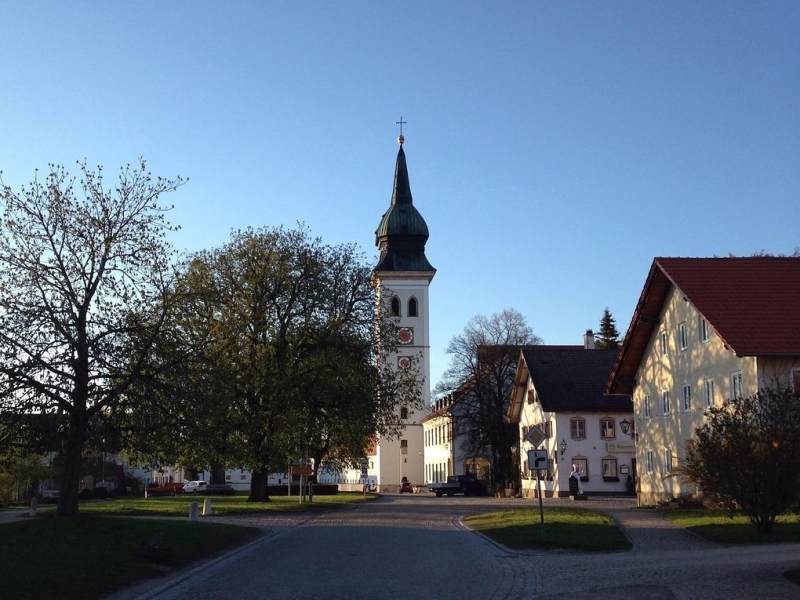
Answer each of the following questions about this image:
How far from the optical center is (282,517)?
38094 mm

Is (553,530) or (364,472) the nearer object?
(553,530)

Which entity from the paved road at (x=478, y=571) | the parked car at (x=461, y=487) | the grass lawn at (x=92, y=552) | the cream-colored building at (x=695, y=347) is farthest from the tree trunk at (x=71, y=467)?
the parked car at (x=461, y=487)

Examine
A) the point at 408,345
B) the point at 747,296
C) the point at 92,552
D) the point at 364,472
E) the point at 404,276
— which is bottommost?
the point at 92,552

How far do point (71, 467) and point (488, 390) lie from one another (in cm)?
5194

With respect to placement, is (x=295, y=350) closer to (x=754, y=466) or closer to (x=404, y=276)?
(x=754, y=466)

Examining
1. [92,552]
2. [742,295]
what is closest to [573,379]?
[742,295]

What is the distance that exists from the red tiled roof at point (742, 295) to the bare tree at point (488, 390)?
105 feet

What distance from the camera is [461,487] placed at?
7381 centimetres

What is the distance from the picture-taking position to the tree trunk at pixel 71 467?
2592cm

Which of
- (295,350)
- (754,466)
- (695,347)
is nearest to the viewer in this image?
(754,466)

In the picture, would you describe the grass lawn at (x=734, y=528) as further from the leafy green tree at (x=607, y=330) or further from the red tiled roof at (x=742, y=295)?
the leafy green tree at (x=607, y=330)

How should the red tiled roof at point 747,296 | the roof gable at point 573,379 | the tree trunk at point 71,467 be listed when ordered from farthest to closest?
the roof gable at point 573,379 < the red tiled roof at point 747,296 < the tree trunk at point 71,467

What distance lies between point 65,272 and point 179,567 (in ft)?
36.3

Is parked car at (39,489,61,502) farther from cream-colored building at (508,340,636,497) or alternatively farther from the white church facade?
the white church facade
